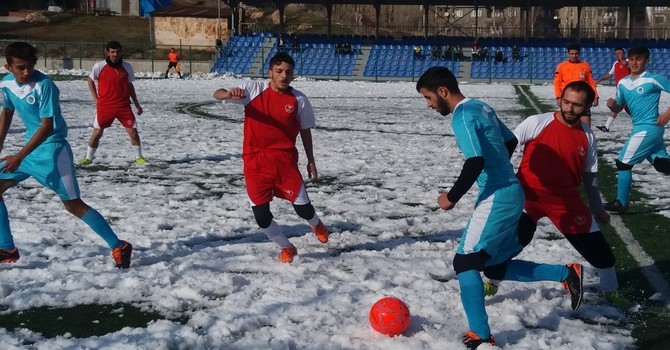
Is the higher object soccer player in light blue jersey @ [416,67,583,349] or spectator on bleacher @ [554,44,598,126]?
spectator on bleacher @ [554,44,598,126]

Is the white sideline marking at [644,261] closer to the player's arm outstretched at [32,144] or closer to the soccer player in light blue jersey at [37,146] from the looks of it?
the soccer player in light blue jersey at [37,146]

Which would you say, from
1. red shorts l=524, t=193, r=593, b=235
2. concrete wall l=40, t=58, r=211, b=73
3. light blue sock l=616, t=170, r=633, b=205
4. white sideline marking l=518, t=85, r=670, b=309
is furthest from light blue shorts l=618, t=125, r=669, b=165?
concrete wall l=40, t=58, r=211, b=73

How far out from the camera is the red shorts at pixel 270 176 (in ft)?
20.1

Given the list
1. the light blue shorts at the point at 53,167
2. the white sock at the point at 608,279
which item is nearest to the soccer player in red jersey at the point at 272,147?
the light blue shorts at the point at 53,167

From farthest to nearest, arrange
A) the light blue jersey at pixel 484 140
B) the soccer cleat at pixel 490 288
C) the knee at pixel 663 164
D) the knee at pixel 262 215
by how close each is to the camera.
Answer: the knee at pixel 663 164 → the knee at pixel 262 215 → the soccer cleat at pixel 490 288 → the light blue jersey at pixel 484 140

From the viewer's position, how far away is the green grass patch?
15.2 ft

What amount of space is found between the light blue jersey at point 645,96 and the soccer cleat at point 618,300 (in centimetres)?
351

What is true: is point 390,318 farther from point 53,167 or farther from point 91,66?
point 91,66

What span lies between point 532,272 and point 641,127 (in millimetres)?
4096

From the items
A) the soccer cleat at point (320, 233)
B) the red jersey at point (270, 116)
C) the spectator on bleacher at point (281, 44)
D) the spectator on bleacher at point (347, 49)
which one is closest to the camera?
the red jersey at point (270, 116)

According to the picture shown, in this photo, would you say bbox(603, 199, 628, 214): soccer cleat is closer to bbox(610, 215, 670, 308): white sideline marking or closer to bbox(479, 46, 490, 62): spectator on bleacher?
bbox(610, 215, 670, 308): white sideline marking

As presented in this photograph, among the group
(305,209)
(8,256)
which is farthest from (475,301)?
(8,256)

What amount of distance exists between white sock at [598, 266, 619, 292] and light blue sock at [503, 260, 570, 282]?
457 millimetres

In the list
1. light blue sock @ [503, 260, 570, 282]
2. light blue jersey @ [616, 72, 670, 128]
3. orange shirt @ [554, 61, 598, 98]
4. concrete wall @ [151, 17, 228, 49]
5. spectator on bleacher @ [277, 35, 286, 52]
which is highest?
concrete wall @ [151, 17, 228, 49]
